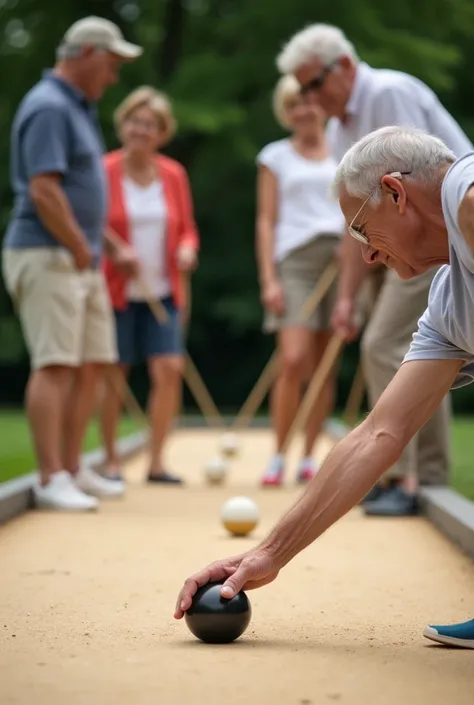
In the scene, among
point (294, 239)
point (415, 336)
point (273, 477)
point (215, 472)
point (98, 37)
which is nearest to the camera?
point (415, 336)

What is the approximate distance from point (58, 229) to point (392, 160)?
3.34 metres

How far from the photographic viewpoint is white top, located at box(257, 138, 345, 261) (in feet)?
25.9

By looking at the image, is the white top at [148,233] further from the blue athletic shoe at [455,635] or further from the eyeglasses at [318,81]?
the blue athletic shoe at [455,635]

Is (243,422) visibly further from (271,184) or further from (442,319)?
(442,319)

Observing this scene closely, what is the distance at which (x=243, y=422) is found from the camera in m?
15.9

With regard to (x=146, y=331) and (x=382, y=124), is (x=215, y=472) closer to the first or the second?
(x=146, y=331)

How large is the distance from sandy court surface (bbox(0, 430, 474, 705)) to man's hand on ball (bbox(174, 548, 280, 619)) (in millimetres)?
121

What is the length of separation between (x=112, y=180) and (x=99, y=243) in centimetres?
147

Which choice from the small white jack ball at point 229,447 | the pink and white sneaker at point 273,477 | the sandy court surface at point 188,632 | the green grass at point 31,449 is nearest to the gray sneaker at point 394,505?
the sandy court surface at point 188,632

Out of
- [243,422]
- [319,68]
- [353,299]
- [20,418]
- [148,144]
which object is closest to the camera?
[319,68]

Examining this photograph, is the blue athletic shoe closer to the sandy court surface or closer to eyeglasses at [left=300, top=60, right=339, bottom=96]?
the sandy court surface

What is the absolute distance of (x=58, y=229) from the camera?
627cm

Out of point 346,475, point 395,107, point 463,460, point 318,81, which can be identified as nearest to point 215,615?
point 346,475

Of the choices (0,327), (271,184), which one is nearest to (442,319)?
(271,184)
